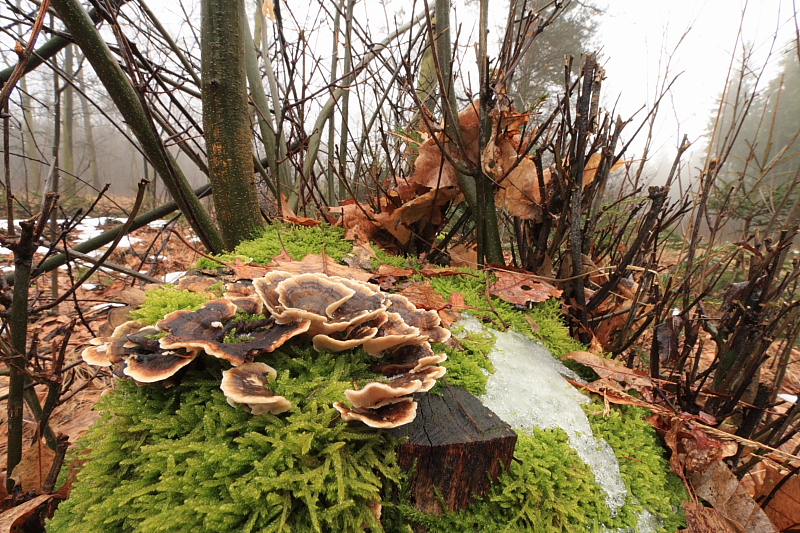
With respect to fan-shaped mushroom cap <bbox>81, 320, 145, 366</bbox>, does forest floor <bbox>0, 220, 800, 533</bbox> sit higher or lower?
lower

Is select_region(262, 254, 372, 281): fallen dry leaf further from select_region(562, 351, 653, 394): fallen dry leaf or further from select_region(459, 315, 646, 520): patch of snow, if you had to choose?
select_region(562, 351, 653, 394): fallen dry leaf

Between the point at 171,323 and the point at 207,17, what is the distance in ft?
7.12

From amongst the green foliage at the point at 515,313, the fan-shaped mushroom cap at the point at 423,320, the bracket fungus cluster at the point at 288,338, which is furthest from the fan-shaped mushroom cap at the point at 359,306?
the green foliage at the point at 515,313

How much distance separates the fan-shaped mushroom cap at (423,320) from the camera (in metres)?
1.70

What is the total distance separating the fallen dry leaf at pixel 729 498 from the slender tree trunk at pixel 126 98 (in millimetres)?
3364

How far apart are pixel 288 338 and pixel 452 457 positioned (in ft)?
2.36

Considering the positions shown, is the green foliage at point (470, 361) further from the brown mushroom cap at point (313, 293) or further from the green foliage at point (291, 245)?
the green foliage at point (291, 245)

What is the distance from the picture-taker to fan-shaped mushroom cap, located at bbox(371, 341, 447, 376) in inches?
57.8

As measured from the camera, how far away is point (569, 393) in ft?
→ 6.14

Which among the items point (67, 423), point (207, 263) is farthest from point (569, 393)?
point (67, 423)

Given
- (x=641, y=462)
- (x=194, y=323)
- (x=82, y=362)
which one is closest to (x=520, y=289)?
(x=641, y=462)

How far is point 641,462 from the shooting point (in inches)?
65.1

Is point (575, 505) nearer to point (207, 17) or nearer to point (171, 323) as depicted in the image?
point (171, 323)

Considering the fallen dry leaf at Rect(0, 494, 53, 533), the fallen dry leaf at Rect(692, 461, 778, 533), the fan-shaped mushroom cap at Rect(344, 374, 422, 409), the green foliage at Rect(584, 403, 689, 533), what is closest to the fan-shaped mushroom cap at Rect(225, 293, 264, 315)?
the fan-shaped mushroom cap at Rect(344, 374, 422, 409)
